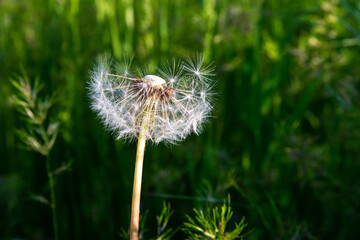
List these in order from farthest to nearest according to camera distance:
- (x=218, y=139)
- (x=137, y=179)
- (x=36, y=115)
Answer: (x=218, y=139)
(x=36, y=115)
(x=137, y=179)

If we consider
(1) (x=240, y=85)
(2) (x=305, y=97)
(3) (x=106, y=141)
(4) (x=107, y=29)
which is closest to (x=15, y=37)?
(4) (x=107, y=29)

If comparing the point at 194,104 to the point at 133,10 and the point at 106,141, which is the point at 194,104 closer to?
the point at 106,141

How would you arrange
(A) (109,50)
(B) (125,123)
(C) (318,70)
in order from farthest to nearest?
(A) (109,50) → (C) (318,70) → (B) (125,123)

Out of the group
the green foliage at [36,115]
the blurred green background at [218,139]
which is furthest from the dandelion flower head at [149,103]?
→ the blurred green background at [218,139]

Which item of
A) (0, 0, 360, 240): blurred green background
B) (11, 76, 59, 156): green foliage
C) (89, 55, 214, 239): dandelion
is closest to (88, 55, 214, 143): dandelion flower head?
(89, 55, 214, 239): dandelion

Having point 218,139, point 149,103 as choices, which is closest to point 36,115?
point 149,103

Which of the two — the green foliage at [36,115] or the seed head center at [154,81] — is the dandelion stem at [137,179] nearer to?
the seed head center at [154,81]

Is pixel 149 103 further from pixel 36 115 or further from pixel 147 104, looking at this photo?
pixel 36 115
